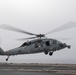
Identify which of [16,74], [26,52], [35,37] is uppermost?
[35,37]

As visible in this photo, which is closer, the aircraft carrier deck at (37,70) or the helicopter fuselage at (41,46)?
the aircraft carrier deck at (37,70)

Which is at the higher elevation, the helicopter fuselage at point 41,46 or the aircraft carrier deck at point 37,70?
the helicopter fuselage at point 41,46

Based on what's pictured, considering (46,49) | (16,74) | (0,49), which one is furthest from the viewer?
(0,49)

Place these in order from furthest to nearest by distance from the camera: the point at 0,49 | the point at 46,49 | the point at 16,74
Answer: the point at 0,49 < the point at 46,49 < the point at 16,74

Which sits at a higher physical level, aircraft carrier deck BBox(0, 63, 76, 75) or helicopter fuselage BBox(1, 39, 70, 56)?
helicopter fuselage BBox(1, 39, 70, 56)

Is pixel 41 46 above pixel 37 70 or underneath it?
above

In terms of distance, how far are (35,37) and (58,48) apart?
698 cm

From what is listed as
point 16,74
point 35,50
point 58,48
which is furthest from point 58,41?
point 16,74

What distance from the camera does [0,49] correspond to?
213 ft

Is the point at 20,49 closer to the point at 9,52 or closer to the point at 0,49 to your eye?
the point at 9,52

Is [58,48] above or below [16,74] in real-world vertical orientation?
above

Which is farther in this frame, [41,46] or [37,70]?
[41,46]

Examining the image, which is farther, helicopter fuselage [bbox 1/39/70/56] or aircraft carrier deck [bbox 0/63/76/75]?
Result: helicopter fuselage [bbox 1/39/70/56]

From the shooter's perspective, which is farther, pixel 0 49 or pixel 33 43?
pixel 0 49
